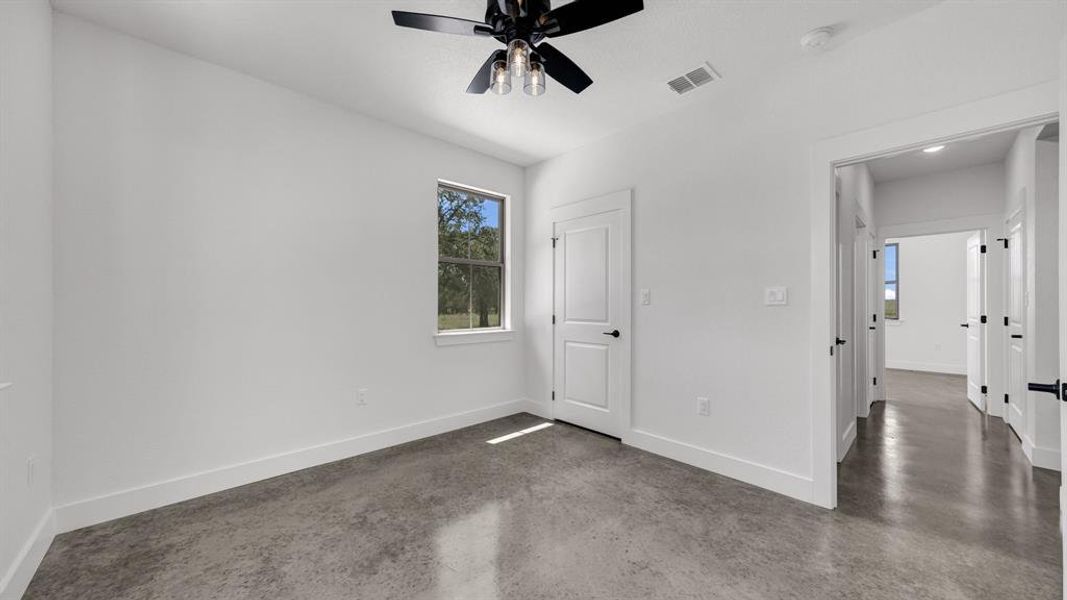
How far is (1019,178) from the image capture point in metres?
3.61

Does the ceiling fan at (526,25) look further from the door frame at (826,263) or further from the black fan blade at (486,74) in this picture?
the door frame at (826,263)

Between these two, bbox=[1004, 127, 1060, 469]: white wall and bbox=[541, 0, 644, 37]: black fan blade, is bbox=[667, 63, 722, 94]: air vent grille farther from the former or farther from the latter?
bbox=[1004, 127, 1060, 469]: white wall

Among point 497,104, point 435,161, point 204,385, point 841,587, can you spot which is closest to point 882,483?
point 841,587

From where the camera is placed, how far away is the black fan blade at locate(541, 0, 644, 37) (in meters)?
1.68

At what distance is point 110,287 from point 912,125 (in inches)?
175

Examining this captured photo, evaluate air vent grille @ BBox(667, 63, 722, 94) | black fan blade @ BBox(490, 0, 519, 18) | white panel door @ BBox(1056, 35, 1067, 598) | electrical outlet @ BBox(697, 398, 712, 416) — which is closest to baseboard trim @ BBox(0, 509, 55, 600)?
black fan blade @ BBox(490, 0, 519, 18)

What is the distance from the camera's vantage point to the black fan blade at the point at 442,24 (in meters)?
1.77

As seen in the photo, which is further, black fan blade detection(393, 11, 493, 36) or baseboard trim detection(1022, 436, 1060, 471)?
baseboard trim detection(1022, 436, 1060, 471)

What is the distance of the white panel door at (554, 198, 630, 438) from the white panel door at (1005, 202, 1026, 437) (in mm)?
3237

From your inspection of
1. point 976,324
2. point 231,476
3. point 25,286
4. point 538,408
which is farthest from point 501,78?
point 976,324

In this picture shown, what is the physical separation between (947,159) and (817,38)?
3233 mm

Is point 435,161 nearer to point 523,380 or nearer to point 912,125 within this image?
point 523,380

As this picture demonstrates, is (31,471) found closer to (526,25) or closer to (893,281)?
(526,25)

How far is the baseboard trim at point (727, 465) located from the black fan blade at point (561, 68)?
2.59 meters
